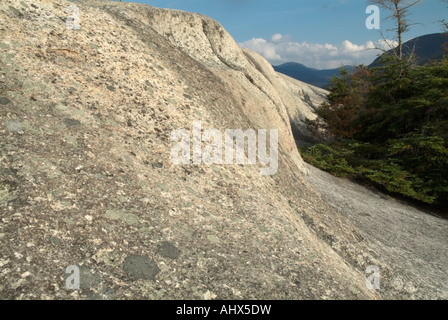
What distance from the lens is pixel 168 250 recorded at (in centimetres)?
281

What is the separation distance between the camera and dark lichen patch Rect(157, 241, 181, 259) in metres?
2.76

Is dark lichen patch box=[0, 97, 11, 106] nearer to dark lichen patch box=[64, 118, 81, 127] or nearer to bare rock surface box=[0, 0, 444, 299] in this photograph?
bare rock surface box=[0, 0, 444, 299]

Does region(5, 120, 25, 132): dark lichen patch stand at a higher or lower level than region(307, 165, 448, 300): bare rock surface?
higher

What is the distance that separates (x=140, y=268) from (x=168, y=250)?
336mm

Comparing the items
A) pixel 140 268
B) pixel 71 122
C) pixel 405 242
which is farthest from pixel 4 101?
pixel 405 242

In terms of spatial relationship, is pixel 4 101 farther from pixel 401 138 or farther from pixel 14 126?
pixel 401 138

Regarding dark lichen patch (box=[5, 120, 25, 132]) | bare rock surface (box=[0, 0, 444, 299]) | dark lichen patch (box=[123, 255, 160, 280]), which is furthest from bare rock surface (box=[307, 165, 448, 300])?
dark lichen patch (box=[5, 120, 25, 132])

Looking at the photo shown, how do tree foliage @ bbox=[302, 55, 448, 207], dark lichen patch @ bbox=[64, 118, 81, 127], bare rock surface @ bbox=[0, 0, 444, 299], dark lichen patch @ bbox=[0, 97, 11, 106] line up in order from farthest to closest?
tree foliage @ bbox=[302, 55, 448, 207]
dark lichen patch @ bbox=[64, 118, 81, 127]
dark lichen patch @ bbox=[0, 97, 11, 106]
bare rock surface @ bbox=[0, 0, 444, 299]

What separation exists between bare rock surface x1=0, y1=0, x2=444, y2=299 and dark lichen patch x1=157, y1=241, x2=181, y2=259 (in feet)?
0.05

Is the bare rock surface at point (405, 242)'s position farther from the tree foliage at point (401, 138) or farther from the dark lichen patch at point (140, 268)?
the dark lichen patch at point (140, 268)

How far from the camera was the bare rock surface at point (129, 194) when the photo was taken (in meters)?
2.46

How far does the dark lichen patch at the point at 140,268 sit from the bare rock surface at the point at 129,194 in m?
0.01

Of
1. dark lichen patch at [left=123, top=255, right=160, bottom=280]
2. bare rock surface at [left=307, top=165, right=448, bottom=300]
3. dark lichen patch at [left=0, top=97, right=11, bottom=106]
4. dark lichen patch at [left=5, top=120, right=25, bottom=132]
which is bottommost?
bare rock surface at [left=307, top=165, right=448, bottom=300]

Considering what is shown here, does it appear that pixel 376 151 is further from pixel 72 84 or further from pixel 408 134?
pixel 72 84
